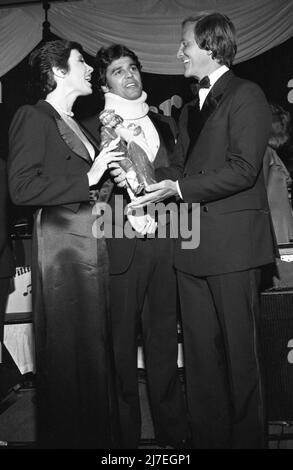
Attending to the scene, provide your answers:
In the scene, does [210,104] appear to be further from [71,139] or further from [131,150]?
[71,139]

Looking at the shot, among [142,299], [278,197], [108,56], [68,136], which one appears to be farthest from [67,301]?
[278,197]

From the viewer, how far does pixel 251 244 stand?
6.20 ft

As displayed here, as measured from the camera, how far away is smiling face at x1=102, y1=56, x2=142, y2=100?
7.50ft

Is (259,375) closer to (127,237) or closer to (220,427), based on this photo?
(220,427)

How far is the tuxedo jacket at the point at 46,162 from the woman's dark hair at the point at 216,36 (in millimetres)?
617

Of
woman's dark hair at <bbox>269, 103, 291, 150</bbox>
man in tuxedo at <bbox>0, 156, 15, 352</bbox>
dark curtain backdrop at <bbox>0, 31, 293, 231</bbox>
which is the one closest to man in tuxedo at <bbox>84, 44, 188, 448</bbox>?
man in tuxedo at <bbox>0, 156, 15, 352</bbox>

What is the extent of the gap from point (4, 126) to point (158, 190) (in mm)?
3035

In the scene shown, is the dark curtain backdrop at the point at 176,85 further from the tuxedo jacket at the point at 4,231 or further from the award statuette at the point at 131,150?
the award statuette at the point at 131,150

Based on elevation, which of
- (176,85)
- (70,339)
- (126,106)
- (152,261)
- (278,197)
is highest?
(176,85)

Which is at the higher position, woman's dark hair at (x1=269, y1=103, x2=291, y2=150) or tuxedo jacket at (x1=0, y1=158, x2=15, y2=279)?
woman's dark hair at (x1=269, y1=103, x2=291, y2=150)

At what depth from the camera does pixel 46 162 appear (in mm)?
2033

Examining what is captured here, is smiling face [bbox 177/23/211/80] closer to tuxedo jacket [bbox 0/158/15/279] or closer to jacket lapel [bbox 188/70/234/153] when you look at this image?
jacket lapel [bbox 188/70/234/153]

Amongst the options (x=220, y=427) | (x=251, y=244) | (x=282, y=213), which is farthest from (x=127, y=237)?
(x=282, y=213)

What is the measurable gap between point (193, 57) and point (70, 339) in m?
1.18
